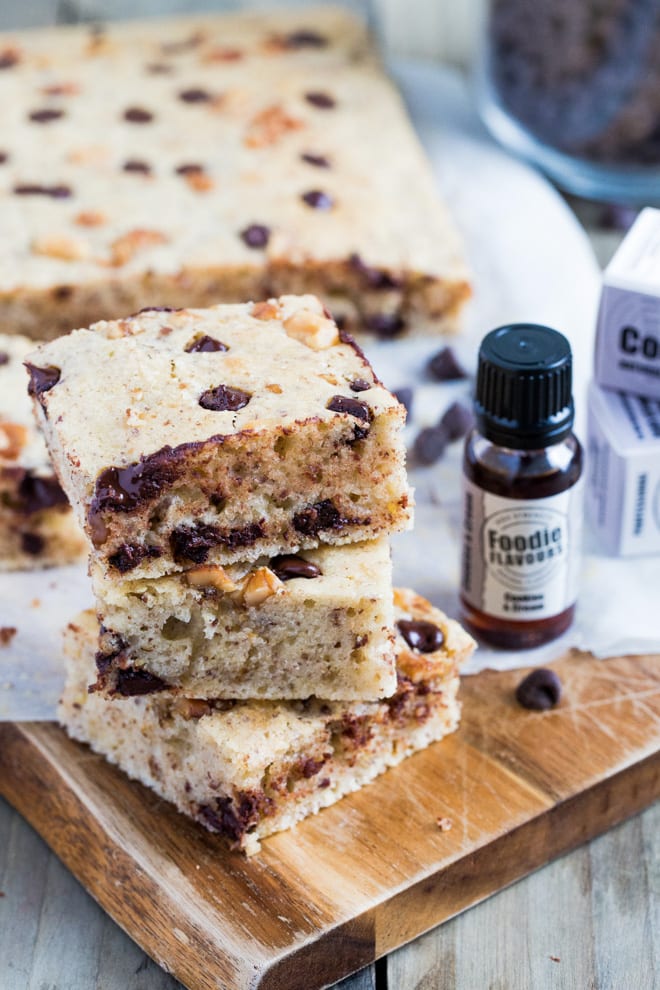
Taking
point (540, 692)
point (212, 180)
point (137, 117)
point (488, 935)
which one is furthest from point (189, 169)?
point (488, 935)

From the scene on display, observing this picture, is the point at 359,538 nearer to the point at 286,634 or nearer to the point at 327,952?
the point at 286,634

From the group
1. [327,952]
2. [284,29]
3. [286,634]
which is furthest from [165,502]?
[284,29]

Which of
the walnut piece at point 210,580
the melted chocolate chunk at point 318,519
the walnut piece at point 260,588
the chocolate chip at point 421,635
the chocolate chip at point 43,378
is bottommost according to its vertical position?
the chocolate chip at point 421,635

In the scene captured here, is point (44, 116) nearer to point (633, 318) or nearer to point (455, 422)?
point (455, 422)

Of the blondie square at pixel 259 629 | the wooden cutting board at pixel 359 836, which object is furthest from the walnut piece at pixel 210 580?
the wooden cutting board at pixel 359 836

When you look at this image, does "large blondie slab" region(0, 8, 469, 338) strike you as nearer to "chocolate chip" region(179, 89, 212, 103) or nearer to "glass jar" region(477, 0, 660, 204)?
"chocolate chip" region(179, 89, 212, 103)

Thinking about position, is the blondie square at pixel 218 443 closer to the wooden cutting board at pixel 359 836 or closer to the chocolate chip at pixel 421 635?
the chocolate chip at pixel 421 635

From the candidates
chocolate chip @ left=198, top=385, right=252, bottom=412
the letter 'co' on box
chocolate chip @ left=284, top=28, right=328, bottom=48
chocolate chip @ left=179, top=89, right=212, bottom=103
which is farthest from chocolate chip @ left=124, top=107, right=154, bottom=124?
chocolate chip @ left=198, top=385, right=252, bottom=412
